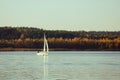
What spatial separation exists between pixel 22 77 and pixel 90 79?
7.06 metres

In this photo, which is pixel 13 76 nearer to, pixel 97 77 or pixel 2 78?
pixel 2 78

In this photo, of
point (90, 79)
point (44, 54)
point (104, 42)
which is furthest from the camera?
point (104, 42)

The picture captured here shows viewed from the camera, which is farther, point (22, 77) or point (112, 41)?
point (112, 41)

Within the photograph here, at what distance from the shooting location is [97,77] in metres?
51.3

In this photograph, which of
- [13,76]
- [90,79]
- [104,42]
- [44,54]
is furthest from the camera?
[104,42]

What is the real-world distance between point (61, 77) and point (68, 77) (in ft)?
2.28

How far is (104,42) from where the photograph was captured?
200m

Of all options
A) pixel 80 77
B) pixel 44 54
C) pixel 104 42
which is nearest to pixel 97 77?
pixel 80 77

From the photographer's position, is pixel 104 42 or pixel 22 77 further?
pixel 104 42

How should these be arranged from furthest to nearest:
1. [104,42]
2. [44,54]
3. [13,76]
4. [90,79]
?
[104,42] < [44,54] < [13,76] < [90,79]

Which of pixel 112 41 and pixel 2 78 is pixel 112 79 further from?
pixel 112 41

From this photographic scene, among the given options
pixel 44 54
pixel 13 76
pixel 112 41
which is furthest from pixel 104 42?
pixel 13 76

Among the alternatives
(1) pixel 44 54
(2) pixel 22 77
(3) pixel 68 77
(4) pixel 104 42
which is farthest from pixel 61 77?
(4) pixel 104 42

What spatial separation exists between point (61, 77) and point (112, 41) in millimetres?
150050
